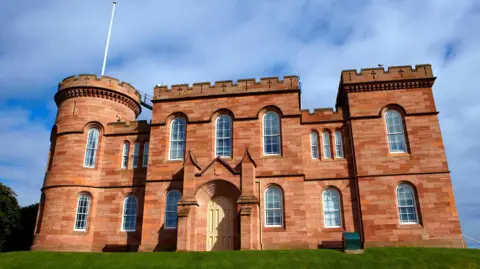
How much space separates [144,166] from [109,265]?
30.7ft

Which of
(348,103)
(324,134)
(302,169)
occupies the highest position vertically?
(348,103)

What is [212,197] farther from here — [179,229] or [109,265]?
[109,265]

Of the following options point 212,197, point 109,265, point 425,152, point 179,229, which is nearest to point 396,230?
point 425,152

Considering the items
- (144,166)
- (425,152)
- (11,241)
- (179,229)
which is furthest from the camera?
(11,241)

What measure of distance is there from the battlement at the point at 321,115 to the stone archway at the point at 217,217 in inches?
288

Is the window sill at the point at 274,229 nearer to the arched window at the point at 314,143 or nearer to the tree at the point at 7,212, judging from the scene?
the arched window at the point at 314,143

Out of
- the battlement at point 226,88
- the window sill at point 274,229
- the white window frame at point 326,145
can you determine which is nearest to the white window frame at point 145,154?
the battlement at point 226,88

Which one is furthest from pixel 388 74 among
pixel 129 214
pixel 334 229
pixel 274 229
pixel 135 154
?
pixel 129 214

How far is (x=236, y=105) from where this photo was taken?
24891mm

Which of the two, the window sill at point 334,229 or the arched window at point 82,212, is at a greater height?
the arched window at point 82,212

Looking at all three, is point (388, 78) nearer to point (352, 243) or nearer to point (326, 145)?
point (326, 145)

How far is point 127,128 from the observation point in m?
27.1

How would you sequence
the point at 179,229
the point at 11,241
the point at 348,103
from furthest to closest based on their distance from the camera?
the point at 11,241, the point at 348,103, the point at 179,229

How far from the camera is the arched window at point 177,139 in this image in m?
24.7
